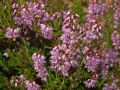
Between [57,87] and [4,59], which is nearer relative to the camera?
[57,87]

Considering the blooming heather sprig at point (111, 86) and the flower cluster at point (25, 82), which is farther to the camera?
the flower cluster at point (25, 82)

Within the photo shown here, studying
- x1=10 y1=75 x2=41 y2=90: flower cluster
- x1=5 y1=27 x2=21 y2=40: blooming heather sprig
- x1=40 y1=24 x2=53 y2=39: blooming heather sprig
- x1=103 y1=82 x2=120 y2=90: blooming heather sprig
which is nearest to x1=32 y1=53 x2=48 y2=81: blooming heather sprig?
x1=10 y1=75 x2=41 y2=90: flower cluster

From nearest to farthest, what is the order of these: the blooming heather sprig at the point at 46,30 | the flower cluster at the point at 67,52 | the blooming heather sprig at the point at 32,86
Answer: the flower cluster at the point at 67,52
the blooming heather sprig at the point at 32,86
the blooming heather sprig at the point at 46,30

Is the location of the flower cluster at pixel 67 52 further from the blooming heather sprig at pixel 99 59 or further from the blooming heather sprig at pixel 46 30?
the blooming heather sprig at pixel 46 30

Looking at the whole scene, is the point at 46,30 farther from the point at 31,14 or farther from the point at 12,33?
the point at 12,33

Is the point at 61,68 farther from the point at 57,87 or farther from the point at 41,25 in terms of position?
the point at 41,25

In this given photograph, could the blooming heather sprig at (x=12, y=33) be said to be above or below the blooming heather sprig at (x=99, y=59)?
above

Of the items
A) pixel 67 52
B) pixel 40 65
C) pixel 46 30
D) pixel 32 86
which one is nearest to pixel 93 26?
pixel 67 52

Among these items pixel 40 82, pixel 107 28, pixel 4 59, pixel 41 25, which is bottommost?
pixel 40 82

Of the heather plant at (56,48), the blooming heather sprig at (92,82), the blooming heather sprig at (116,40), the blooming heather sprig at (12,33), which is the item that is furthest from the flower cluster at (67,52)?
the blooming heather sprig at (12,33)

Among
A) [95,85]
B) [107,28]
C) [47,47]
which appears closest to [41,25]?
[47,47]
